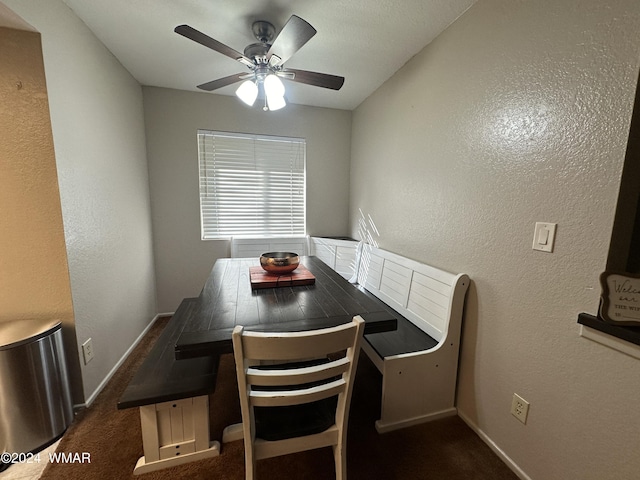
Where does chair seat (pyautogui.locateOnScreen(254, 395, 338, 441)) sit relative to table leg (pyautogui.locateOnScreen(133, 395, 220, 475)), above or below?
above

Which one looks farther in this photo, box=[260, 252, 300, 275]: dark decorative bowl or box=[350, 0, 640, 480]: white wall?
box=[260, 252, 300, 275]: dark decorative bowl

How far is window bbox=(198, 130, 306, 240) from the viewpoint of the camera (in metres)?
2.95

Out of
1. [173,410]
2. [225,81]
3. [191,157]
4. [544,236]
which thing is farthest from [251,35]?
[173,410]

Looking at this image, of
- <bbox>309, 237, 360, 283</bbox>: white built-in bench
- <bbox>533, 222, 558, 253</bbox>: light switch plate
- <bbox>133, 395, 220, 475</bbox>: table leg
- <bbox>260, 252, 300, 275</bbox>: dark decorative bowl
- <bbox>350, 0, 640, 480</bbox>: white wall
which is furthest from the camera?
<bbox>309, 237, 360, 283</bbox>: white built-in bench

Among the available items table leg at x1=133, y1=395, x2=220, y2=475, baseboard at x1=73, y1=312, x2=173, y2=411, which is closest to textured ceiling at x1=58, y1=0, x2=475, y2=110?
table leg at x1=133, y1=395, x2=220, y2=475

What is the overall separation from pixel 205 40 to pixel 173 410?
74.5 inches

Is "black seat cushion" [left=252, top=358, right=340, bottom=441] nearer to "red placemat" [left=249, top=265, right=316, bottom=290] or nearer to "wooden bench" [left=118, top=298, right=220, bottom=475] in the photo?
"wooden bench" [left=118, top=298, right=220, bottom=475]

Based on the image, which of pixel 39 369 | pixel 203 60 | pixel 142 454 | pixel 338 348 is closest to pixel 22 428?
pixel 39 369

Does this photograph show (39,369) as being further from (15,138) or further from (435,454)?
(435,454)

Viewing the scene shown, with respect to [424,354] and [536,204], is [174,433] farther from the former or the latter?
[536,204]

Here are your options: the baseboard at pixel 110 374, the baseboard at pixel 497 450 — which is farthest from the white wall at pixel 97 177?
the baseboard at pixel 497 450

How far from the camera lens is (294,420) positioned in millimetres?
1128

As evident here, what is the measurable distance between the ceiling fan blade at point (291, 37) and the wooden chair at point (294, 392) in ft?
4.42

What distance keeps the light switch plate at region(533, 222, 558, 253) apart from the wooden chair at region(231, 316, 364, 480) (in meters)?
0.93
